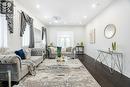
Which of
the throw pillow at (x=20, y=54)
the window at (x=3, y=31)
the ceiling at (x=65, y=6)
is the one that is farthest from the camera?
the ceiling at (x=65, y=6)

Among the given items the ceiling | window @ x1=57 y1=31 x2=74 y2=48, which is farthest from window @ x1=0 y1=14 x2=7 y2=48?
window @ x1=57 y1=31 x2=74 y2=48

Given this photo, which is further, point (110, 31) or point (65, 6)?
point (65, 6)

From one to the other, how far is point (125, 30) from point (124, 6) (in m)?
0.79

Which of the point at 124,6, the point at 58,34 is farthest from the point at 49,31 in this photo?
the point at 124,6

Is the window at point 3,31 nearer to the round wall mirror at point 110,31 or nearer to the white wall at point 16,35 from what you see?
the white wall at point 16,35

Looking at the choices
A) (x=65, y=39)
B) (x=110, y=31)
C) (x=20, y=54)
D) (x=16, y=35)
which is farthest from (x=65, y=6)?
(x=65, y=39)

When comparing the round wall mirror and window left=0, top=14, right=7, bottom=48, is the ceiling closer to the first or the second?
the round wall mirror

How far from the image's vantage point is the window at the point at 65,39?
13.0m

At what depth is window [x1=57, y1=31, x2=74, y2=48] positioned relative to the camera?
13.0 metres

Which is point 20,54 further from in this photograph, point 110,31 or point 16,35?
point 110,31

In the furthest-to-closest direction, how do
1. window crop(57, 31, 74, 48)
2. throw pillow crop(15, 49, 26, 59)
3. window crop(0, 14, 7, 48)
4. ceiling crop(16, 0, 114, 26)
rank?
window crop(57, 31, 74, 48) → ceiling crop(16, 0, 114, 26) → throw pillow crop(15, 49, 26, 59) → window crop(0, 14, 7, 48)

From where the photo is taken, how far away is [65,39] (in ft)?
43.0

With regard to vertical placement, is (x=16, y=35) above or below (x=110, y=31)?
below

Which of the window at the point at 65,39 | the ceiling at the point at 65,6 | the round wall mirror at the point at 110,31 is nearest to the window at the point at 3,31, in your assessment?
the ceiling at the point at 65,6
